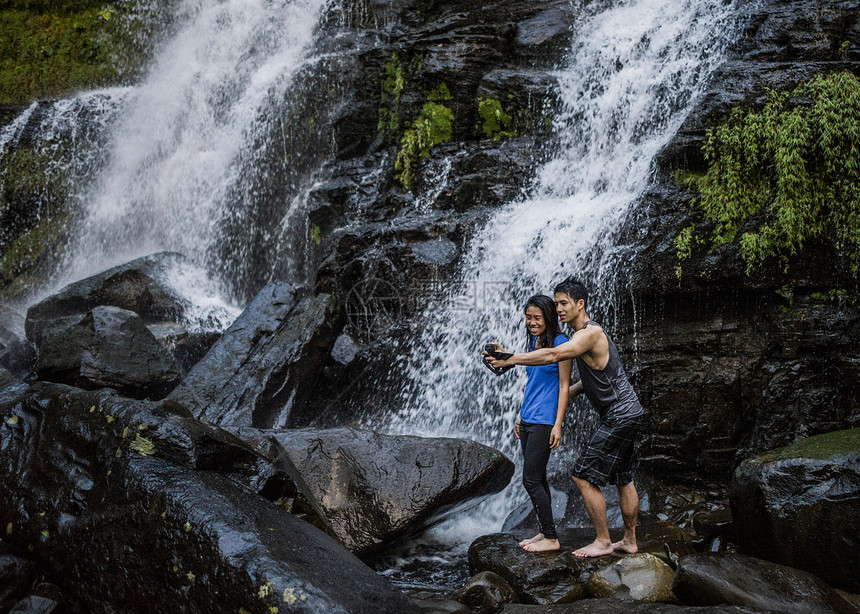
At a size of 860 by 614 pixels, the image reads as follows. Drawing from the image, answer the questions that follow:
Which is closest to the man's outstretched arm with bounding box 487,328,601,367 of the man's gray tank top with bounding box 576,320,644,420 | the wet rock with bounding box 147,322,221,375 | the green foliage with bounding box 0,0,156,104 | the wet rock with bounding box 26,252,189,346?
the man's gray tank top with bounding box 576,320,644,420

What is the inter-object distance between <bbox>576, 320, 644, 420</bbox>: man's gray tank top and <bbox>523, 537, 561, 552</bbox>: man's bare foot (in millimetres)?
1077

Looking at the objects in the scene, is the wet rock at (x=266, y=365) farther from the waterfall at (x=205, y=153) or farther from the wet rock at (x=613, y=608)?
the wet rock at (x=613, y=608)

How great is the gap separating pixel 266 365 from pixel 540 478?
4.63m

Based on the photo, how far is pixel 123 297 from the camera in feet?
36.1

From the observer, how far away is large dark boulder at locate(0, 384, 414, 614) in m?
3.72

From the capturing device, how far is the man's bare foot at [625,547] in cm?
505

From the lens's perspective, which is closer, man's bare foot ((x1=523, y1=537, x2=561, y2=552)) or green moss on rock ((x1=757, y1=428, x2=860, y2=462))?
man's bare foot ((x1=523, y1=537, x2=561, y2=552))

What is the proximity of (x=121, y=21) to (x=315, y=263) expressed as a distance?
12.3m

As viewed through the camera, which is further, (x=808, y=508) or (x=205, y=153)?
(x=205, y=153)

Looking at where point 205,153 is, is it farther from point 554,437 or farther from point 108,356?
point 554,437

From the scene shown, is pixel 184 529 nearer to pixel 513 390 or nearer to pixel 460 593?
pixel 460 593

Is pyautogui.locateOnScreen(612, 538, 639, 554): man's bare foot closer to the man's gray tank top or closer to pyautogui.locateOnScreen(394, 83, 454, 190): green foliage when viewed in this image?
the man's gray tank top

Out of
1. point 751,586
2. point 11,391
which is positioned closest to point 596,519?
point 751,586

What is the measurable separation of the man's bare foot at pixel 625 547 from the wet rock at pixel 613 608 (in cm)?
73
